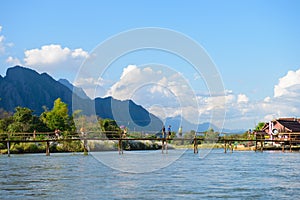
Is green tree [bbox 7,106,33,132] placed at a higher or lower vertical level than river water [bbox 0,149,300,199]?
higher

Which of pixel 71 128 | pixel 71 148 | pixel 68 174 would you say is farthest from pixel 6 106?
pixel 68 174

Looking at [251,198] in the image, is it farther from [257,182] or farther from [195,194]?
[257,182]

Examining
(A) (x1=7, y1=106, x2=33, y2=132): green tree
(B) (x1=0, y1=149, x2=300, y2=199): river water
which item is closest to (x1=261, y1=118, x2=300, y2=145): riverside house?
(A) (x1=7, y1=106, x2=33, y2=132): green tree

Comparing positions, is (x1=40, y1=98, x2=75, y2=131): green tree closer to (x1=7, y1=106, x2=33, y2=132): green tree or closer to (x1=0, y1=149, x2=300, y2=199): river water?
(x1=7, y1=106, x2=33, y2=132): green tree

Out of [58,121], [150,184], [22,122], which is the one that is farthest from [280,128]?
[150,184]

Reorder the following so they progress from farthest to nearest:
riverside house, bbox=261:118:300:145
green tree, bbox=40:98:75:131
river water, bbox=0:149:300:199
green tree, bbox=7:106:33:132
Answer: riverside house, bbox=261:118:300:145
green tree, bbox=40:98:75:131
green tree, bbox=7:106:33:132
river water, bbox=0:149:300:199

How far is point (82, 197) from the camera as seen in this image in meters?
20.7

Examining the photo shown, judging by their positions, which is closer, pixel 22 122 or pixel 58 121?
pixel 22 122

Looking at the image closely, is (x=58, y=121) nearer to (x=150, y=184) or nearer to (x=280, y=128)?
(x=280, y=128)

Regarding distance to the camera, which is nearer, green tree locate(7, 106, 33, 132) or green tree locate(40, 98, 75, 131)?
green tree locate(7, 106, 33, 132)

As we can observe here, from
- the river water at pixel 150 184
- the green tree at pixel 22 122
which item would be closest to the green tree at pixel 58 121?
the green tree at pixel 22 122

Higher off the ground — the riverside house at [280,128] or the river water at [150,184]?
the riverside house at [280,128]

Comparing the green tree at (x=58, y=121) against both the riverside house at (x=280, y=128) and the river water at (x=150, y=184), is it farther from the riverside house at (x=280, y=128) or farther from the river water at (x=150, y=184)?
the river water at (x=150, y=184)

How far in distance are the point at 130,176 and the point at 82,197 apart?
27.4 ft
